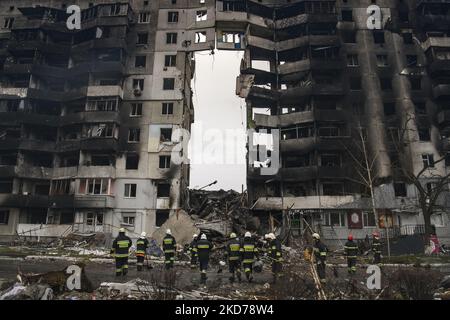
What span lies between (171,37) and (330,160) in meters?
23.7

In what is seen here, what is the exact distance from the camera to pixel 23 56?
1693 inches

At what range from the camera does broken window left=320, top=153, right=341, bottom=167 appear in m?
37.7

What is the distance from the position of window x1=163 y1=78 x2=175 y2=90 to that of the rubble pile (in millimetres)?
12608

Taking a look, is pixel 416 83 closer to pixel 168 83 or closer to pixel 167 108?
pixel 168 83

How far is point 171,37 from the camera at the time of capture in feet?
138

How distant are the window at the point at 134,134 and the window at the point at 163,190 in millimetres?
5833

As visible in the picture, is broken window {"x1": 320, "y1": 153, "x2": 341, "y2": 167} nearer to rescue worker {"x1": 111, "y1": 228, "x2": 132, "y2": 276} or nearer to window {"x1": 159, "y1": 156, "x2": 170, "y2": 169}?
window {"x1": 159, "y1": 156, "x2": 170, "y2": 169}

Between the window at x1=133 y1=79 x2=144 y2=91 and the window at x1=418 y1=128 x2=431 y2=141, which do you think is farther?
the window at x1=133 y1=79 x2=144 y2=91

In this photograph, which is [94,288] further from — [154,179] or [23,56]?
[23,56]

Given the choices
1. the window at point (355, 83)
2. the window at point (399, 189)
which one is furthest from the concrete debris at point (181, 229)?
the window at point (355, 83)

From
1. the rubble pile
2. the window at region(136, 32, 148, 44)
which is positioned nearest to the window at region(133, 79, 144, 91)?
the window at region(136, 32, 148, 44)

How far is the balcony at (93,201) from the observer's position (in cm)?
3528

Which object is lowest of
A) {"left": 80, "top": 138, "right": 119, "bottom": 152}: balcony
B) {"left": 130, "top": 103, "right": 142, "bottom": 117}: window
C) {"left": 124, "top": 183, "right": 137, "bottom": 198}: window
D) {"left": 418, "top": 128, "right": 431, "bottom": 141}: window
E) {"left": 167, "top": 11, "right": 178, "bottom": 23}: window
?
{"left": 124, "top": 183, "right": 137, "bottom": 198}: window

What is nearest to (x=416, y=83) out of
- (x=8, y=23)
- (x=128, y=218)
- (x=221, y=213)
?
(x=221, y=213)
